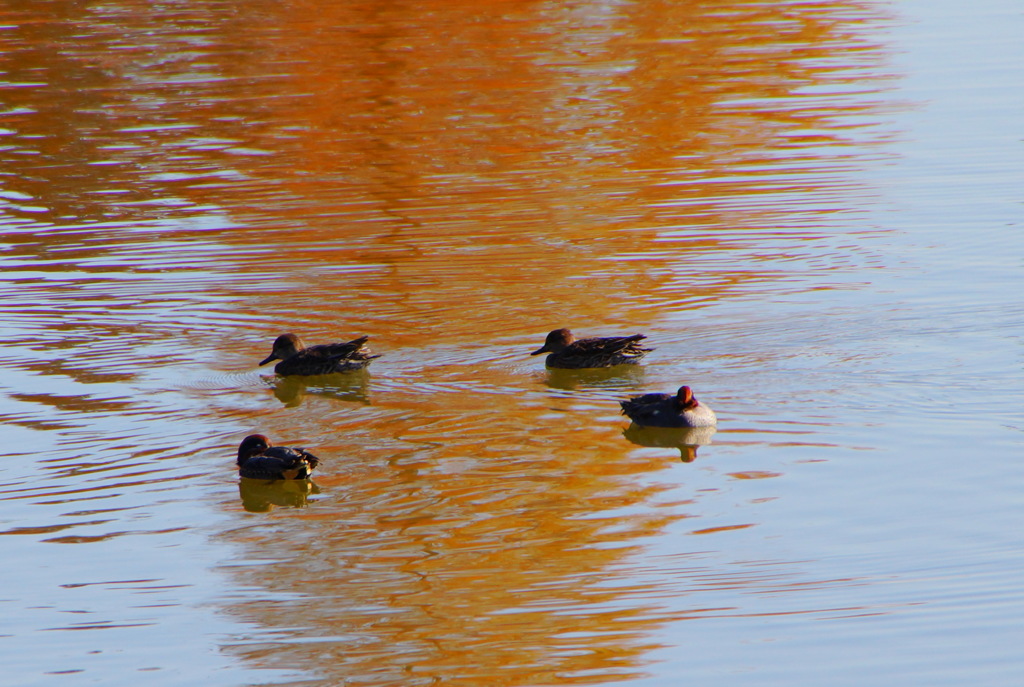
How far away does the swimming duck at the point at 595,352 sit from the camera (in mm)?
10539

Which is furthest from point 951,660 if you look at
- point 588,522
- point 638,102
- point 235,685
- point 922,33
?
point 922,33

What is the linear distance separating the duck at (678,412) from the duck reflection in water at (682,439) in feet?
0.10

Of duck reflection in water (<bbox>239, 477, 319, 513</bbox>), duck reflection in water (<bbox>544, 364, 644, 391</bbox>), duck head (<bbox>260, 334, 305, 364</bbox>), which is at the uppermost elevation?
duck head (<bbox>260, 334, 305, 364</bbox>)

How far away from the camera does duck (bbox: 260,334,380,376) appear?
10.7 metres

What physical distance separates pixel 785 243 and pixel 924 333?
9.50ft

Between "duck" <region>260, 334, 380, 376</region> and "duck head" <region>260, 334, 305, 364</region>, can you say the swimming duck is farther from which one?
"duck head" <region>260, 334, 305, 364</region>

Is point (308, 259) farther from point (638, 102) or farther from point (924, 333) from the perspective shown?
point (638, 102)

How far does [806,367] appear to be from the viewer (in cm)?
1027

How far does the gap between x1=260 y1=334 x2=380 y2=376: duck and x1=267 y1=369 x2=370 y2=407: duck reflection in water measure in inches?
2.1

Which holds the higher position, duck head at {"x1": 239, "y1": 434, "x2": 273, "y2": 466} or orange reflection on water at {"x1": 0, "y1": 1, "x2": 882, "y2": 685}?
duck head at {"x1": 239, "y1": 434, "x2": 273, "y2": 466}

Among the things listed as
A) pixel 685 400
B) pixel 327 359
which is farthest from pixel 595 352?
pixel 327 359

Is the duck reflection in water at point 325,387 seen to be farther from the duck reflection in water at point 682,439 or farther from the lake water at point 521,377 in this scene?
the duck reflection in water at point 682,439

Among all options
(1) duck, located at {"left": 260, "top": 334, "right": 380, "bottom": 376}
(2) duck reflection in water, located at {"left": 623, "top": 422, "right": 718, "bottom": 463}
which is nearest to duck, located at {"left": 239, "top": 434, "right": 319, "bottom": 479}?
(1) duck, located at {"left": 260, "top": 334, "right": 380, "bottom": 376}

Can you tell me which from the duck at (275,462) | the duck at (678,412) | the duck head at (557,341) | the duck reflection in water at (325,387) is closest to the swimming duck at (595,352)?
the duck head at (557,341)
